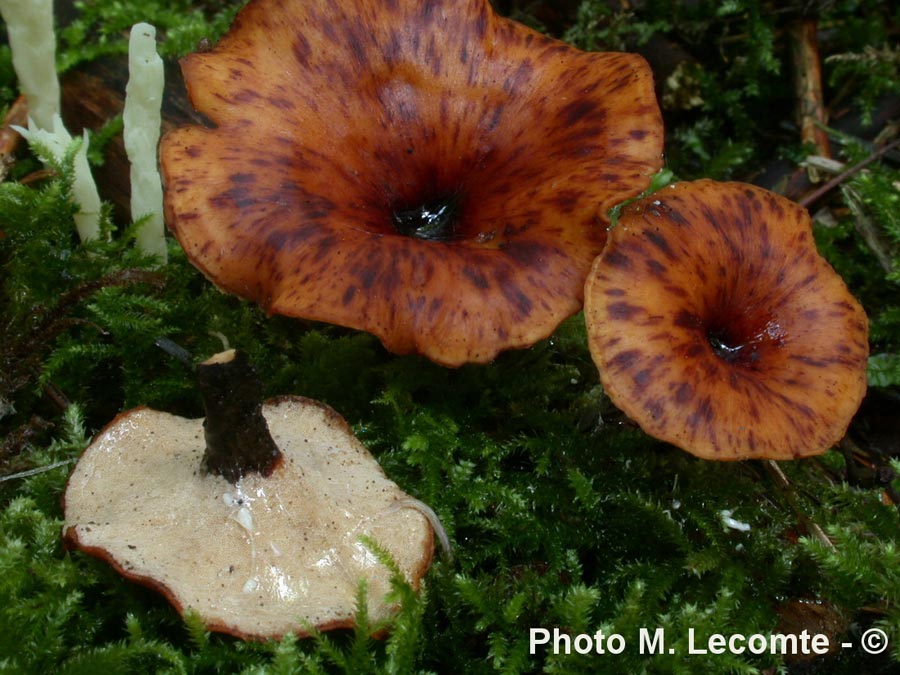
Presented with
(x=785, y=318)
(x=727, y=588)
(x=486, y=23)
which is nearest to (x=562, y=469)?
(x=727, y=588)

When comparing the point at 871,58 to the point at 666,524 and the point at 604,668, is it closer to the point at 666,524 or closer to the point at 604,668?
the point at 666,524

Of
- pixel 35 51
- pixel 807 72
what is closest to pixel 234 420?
pixel 35 51

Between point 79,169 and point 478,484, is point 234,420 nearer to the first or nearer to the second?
point 478,484

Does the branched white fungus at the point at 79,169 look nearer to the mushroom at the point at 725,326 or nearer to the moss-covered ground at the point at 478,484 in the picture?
the moss-covered ground at the point at 478,484

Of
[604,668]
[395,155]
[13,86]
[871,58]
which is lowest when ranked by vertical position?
[604,668]

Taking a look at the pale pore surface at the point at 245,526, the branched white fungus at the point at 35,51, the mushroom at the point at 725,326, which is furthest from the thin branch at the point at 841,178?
the branched white fungus at the point at 35,51
